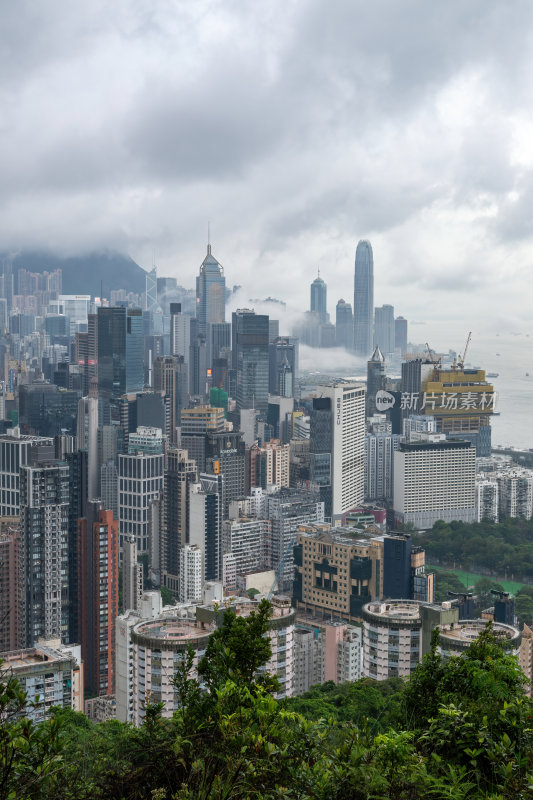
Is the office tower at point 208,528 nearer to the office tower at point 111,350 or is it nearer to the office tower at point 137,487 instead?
the office tower at point 137,487

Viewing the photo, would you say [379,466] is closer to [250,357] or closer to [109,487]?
[109,487]

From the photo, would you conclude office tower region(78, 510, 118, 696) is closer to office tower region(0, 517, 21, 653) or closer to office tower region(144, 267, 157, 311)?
office tower region(0, 517, 21, 653)

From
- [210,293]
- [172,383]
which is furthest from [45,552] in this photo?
[210,293]

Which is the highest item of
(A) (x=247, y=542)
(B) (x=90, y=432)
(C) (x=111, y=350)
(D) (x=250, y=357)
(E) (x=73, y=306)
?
(E) (x=73, y=306)

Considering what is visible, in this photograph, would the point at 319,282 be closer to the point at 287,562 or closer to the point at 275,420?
the point at 275,420

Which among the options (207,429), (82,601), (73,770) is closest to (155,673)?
(82,601)
